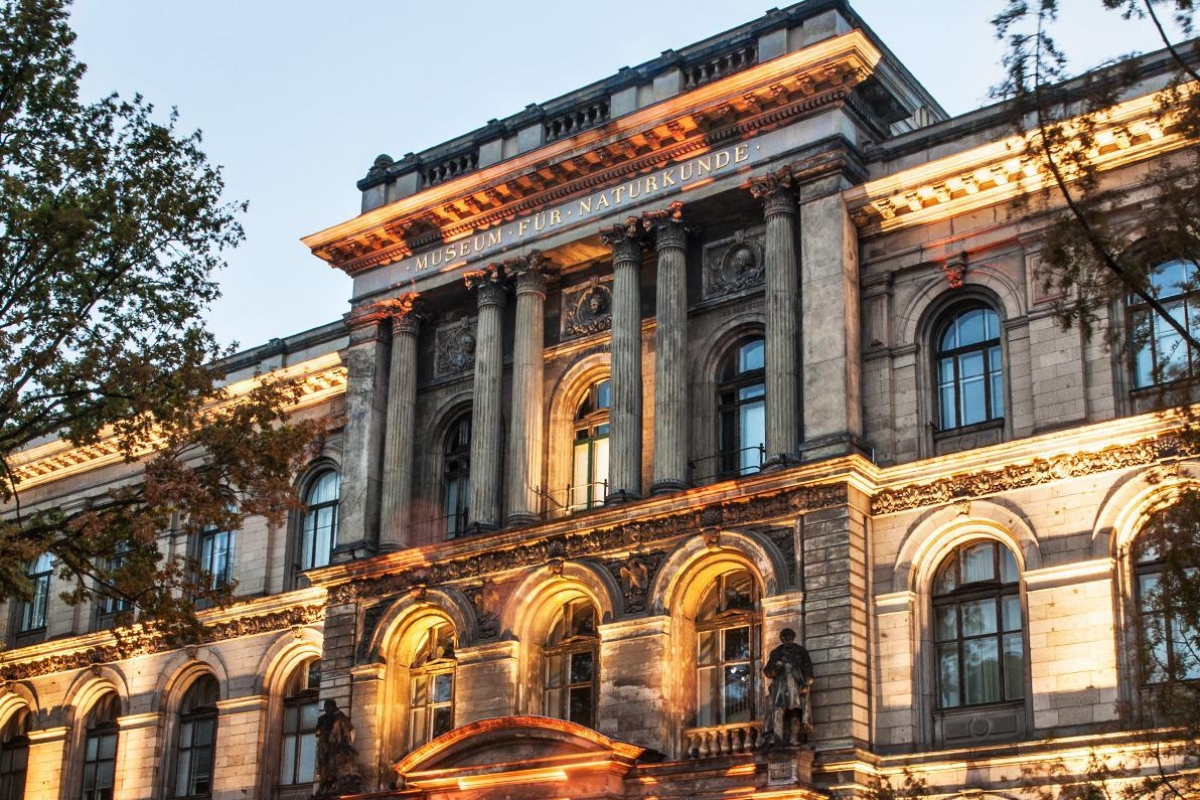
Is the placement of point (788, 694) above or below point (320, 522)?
below

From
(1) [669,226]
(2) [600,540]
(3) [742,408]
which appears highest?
(1) [669,226]

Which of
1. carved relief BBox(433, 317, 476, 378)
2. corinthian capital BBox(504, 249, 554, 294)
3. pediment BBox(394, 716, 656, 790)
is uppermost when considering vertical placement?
corinthian capital BBox(504, 249, 554, 294)

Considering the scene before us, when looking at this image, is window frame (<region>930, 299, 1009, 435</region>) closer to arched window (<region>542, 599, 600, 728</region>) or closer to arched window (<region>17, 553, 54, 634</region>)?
arched window (<region>542, 599, 600, 728</region>)

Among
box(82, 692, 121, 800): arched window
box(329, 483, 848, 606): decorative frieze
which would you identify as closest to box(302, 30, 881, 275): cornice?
box(329, 483, 848, 606): decorative frieze

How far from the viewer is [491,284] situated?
1342 inches

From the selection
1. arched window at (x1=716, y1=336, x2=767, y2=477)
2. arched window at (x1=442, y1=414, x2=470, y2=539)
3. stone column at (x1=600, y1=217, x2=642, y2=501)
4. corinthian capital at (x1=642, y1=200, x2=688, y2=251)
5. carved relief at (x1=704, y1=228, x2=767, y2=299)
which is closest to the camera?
arched window at (x1=716, y1=336, x2=767, y2=477)

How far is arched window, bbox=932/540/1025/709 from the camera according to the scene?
26844 mm

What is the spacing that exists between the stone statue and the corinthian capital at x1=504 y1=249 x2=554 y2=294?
868cm

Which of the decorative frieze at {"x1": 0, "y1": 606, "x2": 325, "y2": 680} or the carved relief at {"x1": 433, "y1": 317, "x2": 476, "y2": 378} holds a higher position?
the carved relief at {"x1": 433, "y1": 317, "x2": 476, "y2": 378}

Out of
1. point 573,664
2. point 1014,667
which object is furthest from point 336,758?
point 1014,667

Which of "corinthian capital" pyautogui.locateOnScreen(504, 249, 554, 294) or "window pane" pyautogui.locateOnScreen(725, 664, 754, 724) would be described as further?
"corinthian capital" pyautogui.locateOnScreen(504, 249, 554, 294)

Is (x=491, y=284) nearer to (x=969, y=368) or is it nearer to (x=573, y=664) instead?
(x=573, y=664)

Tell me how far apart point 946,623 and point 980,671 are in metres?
1.00

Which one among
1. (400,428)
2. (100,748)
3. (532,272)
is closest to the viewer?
(532,272)
